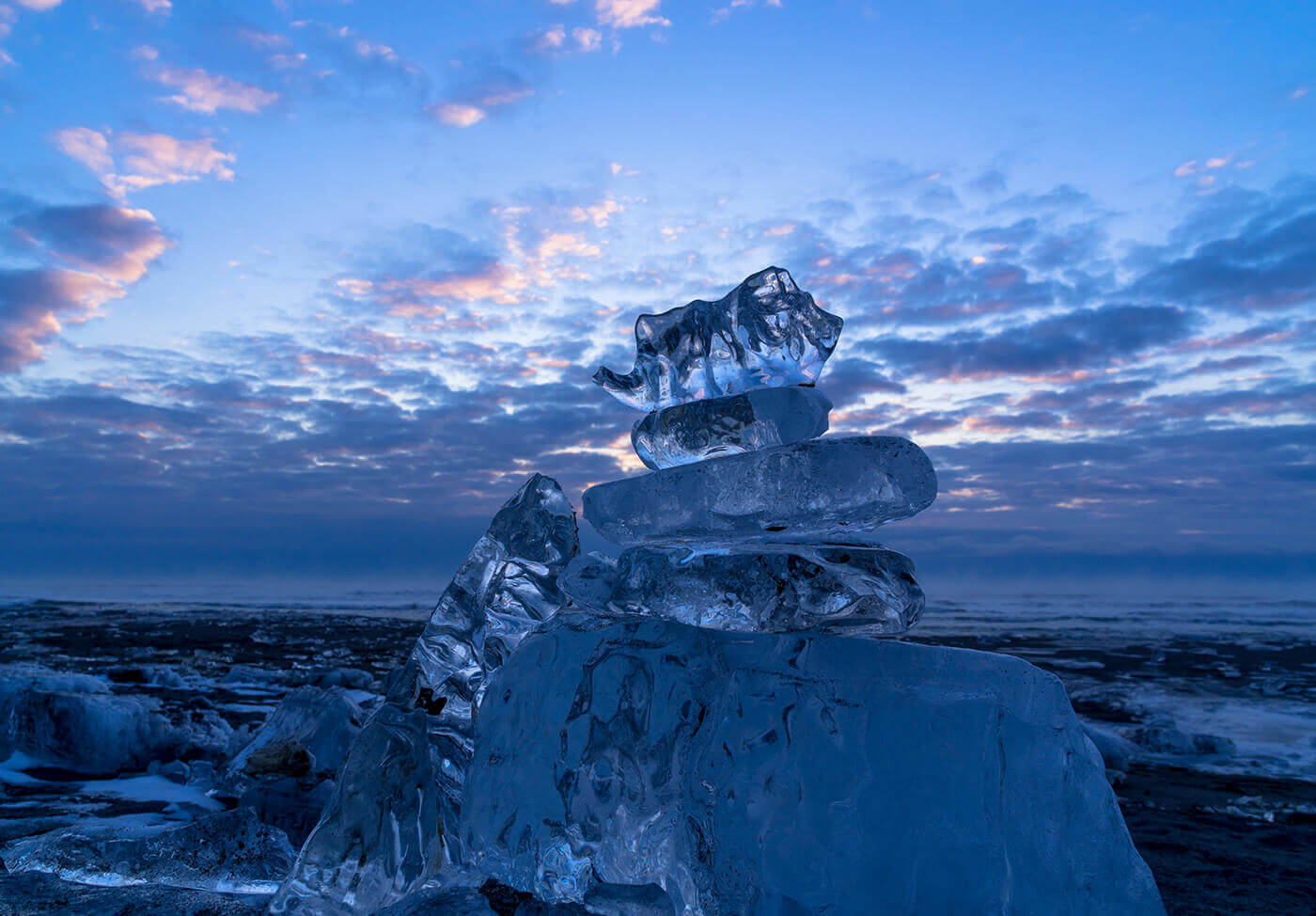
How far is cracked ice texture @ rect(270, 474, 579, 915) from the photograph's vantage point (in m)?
2.00

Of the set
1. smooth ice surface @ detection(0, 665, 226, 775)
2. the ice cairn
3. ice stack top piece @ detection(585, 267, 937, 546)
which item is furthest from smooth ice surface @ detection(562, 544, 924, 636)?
smooth ice surface @ detection(0, 665, 226, 775)

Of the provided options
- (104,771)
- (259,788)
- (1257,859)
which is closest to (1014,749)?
(1257,859)

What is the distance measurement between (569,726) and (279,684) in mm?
6262

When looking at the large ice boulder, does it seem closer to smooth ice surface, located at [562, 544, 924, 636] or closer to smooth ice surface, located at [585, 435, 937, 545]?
smooth ice surface, located at [585, 435, 937, 545]

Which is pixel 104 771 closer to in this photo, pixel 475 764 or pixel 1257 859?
pixel 475 764

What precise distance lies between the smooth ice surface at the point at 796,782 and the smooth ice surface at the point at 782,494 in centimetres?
29

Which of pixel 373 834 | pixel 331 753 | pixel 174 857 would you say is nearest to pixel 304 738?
pixel 331 753

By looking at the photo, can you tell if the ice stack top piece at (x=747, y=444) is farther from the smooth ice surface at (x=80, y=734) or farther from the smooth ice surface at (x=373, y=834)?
the smooth ice surface at (x=80, y=734)

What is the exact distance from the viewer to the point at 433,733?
2.41 metres

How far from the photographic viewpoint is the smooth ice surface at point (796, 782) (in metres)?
1.60

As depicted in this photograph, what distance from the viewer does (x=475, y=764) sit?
2.17 meters

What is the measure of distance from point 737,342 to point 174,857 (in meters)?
2.42

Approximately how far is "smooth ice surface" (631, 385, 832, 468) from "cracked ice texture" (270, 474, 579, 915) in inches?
29.2

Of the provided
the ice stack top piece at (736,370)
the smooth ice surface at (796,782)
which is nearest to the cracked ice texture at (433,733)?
the smooth ice surface at (796,782)
